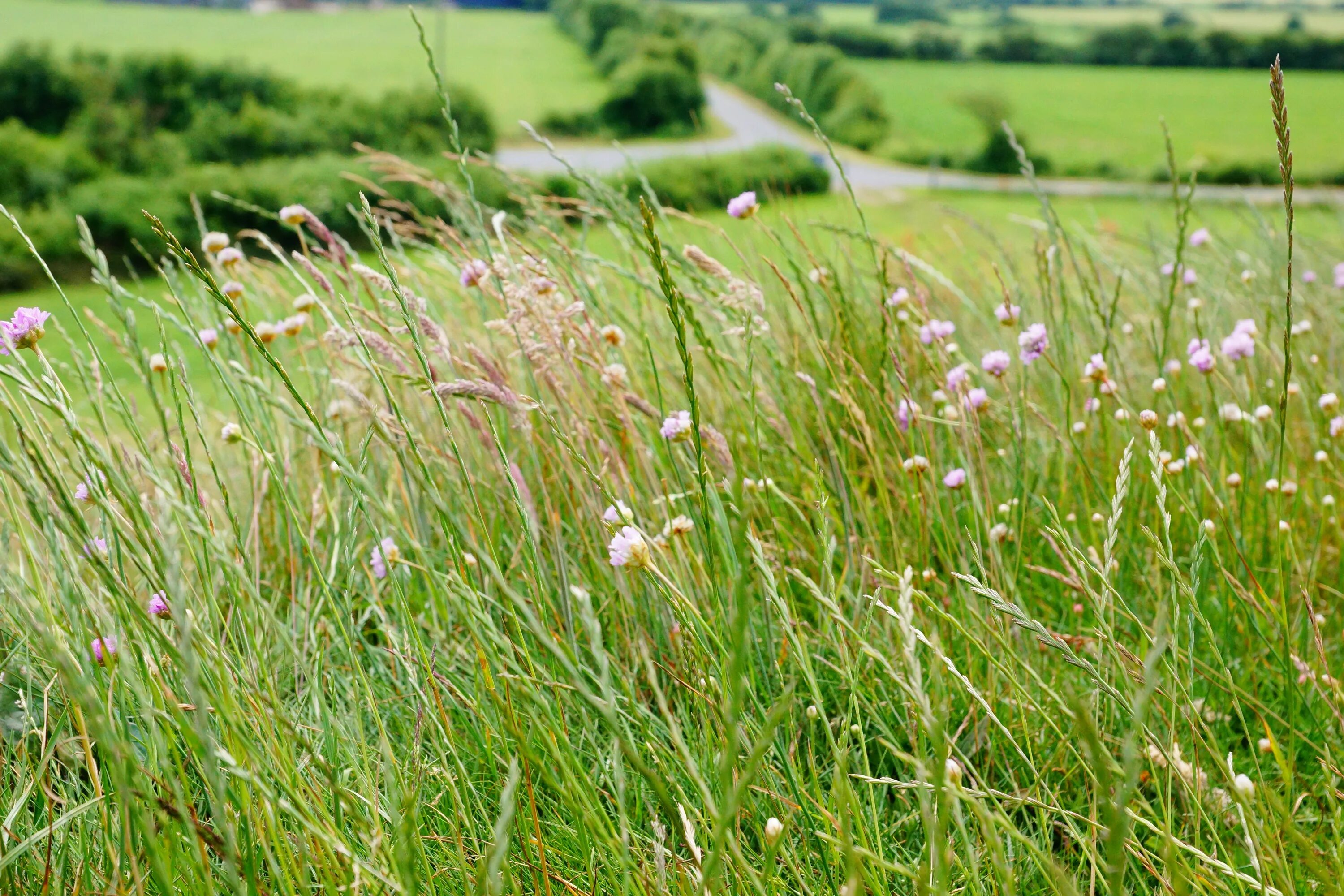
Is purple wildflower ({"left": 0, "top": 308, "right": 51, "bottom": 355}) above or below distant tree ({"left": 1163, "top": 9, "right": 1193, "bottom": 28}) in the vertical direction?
below

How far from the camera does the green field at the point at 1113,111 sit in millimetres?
24672

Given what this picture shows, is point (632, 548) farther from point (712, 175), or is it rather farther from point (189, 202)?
→ point (712, 175)

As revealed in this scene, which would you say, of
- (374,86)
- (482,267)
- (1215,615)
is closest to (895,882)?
(1215,615)

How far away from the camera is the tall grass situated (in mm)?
655

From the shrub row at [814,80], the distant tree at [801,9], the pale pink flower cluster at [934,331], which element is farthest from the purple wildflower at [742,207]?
the distant tree at [801,9]

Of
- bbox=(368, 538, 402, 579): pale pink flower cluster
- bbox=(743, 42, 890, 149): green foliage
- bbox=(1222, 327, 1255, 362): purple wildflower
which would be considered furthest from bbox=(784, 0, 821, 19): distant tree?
bbox=(368, 538, 402, 579): pale pink flower cluster

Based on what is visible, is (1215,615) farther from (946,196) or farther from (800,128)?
(800,128)

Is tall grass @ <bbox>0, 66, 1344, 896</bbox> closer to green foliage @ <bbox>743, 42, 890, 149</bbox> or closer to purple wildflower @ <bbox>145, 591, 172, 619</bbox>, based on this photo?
purple wildflower @ <bbox>145, 591, 172, 619</bbox>

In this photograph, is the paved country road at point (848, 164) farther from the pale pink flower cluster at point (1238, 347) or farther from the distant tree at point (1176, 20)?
the pale pink flower cluster at point (1238, 347)

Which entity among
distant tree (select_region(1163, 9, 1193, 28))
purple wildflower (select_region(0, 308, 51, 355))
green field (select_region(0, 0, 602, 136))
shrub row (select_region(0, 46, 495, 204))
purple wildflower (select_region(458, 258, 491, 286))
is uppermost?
distant tree (select_region(1163, 9, 1193, 28))

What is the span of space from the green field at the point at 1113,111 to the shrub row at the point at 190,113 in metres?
15.1

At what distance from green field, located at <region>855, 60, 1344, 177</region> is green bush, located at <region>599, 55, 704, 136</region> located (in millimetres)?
6953

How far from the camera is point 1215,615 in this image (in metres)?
1.27

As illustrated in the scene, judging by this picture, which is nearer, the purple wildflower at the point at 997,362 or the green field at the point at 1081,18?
the purple wildflower at the point at 997,362
